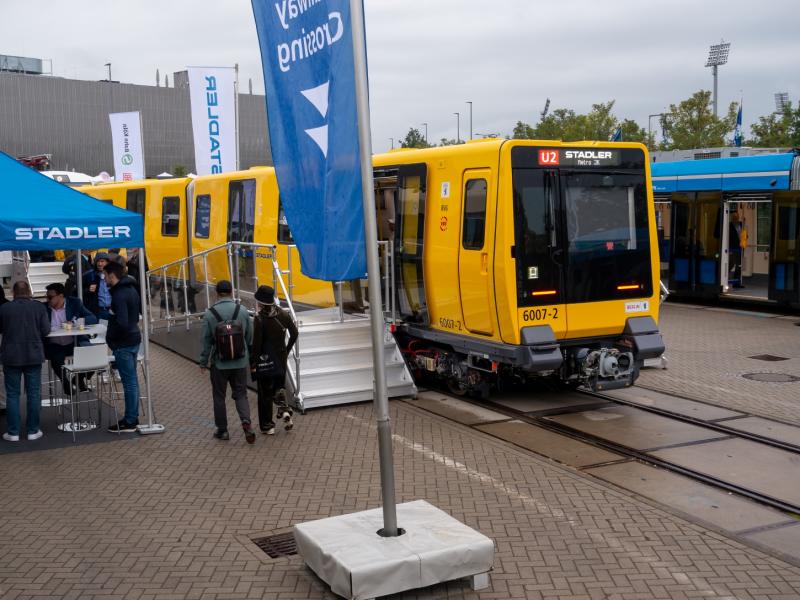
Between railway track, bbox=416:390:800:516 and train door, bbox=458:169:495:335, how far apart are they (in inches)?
46.8

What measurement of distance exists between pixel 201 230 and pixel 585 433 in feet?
36.9

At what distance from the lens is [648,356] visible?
439 inches

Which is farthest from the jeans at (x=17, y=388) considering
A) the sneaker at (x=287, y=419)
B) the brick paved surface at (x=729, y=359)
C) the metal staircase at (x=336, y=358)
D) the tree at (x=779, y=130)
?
the tree at (x=779, y=130)

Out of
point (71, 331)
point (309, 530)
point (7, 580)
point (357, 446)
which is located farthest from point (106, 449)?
point (309, 530)

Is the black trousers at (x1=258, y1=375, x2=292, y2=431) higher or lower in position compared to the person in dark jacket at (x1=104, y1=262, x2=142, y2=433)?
lower

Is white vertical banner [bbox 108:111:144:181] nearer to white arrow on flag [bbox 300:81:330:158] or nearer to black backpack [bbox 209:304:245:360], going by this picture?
black backpack [bbox 209:304:245:360]

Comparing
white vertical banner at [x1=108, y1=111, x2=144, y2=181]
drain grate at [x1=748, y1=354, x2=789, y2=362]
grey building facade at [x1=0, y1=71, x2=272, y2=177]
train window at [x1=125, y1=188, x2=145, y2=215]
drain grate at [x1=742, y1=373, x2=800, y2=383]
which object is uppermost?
grey building facade at [x1=0, y1=71, x2=272, y2=177]

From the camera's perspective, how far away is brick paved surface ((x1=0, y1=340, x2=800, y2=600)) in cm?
618

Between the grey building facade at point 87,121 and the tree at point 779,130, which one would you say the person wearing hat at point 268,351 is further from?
the grey building facade at point 87,121

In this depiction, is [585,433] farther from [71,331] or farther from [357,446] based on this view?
[71,331]

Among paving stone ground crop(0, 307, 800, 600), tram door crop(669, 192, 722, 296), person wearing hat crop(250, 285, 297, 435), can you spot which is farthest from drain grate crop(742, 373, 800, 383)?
tram door crop(669, 192, 722, 296)

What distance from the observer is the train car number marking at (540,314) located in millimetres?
10641

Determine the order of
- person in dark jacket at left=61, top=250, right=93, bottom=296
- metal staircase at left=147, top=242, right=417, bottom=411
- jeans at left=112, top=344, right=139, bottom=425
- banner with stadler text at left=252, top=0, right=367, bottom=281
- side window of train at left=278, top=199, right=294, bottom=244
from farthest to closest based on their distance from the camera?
side window of train at left=278, top=199, right=294, bottom=244, person in dark jacket at left=61, top=250, right=93, bottom=296, metal staircase at left=147, top=242, right=417, bottom=411, jeans at left=112, top=344, right=139, bottom=425, banner with stadler text at left=252, top=0, right=367, bottom=281

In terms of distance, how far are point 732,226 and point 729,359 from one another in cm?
713
